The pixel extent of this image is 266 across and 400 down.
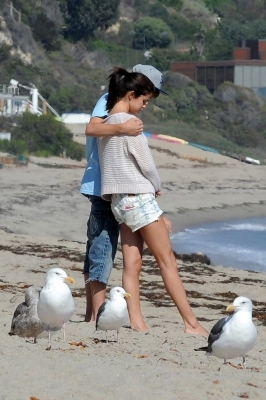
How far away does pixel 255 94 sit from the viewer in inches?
2299

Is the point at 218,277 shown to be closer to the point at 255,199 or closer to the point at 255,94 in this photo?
the point at 255,199

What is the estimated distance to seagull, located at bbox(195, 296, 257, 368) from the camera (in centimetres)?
495

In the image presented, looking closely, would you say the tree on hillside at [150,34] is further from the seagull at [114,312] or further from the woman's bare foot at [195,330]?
the seagull at [114,312]

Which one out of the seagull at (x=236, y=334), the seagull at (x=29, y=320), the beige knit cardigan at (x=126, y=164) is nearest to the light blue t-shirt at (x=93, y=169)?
the beige knit cardigan at (x=126, y=164)

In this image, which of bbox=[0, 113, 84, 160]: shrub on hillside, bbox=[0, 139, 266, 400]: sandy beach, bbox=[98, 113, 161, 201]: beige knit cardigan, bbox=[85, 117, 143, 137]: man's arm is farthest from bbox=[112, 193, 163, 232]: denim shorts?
Answer: bbox=[0, 113, 84, 160]: shrub on hillside

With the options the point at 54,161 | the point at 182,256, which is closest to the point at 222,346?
the point at 182,256

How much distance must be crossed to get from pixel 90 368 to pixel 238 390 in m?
0.69

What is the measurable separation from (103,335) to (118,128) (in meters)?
1.21

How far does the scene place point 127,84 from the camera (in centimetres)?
589

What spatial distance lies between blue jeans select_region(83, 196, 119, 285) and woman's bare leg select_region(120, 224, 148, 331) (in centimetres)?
9

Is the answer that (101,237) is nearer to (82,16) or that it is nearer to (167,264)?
(167,264)

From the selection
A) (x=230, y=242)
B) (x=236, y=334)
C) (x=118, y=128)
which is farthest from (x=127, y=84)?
(x=230, y=242)

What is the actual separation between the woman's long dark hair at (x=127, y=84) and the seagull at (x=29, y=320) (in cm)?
128

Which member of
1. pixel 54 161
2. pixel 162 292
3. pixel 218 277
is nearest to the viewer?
pixel 162 292
